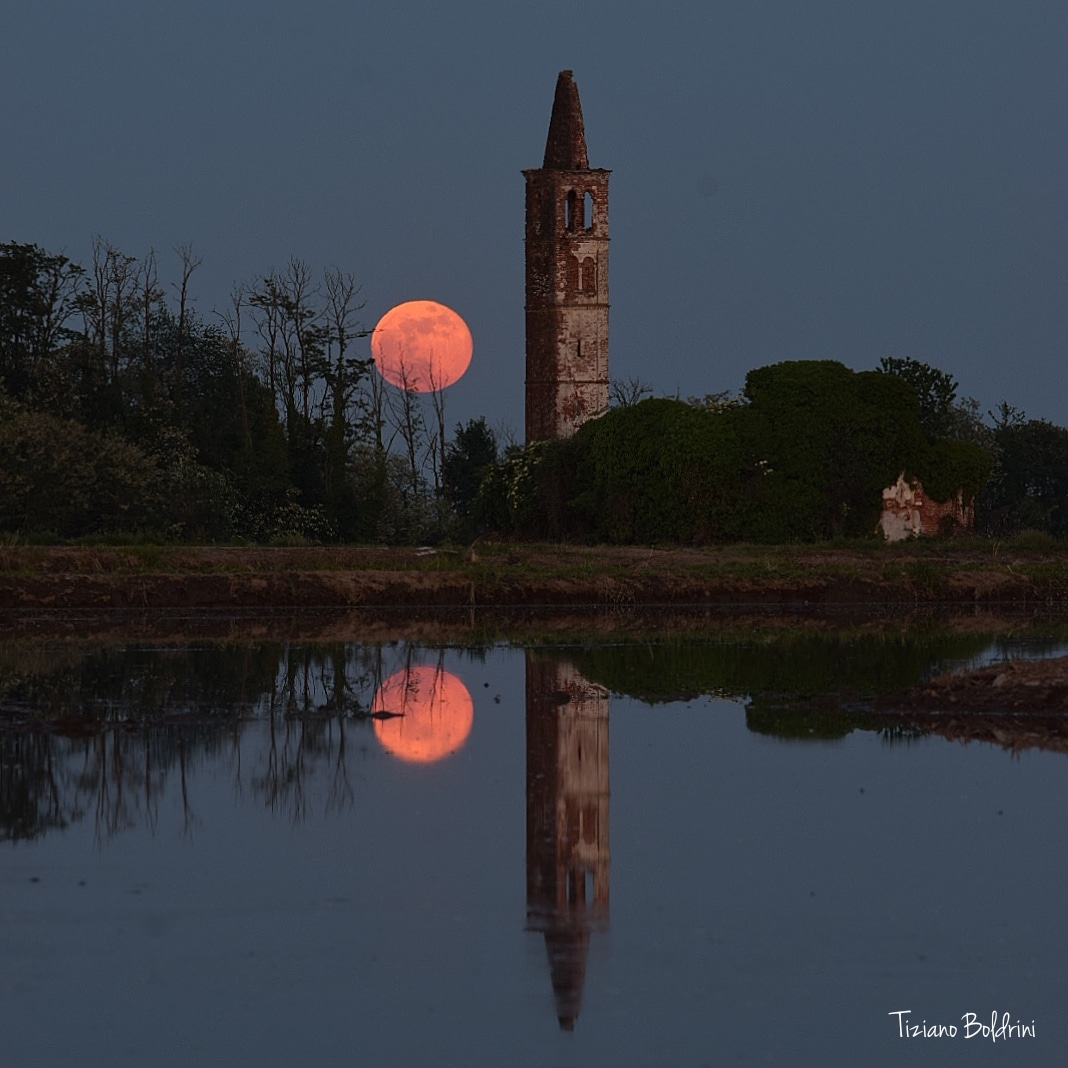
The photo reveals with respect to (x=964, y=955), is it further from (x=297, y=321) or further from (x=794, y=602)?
(x=297, y=321)

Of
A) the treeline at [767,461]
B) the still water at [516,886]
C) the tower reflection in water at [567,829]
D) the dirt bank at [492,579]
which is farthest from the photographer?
the treeline at [767,461]

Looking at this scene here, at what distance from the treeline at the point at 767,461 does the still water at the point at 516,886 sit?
28303 mm

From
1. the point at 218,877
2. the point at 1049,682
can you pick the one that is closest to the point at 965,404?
the point at 1049,682

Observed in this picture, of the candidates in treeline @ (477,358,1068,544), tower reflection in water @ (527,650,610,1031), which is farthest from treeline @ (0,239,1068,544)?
tower reflection in water @ (527,650,610,1031)

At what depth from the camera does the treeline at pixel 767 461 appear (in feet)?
156

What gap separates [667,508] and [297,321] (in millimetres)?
19931

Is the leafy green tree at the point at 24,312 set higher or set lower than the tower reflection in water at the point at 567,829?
higher

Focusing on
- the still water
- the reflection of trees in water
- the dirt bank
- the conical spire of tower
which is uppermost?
the conical spire of tower

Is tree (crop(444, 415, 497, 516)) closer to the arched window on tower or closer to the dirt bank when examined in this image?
the arched window on tower


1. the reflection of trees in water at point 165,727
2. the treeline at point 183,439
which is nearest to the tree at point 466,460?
the treeline at point 183,439

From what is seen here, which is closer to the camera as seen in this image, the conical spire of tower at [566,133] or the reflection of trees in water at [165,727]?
the reflection of trees in water at [165,727]

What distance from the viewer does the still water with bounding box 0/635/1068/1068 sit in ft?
26.9

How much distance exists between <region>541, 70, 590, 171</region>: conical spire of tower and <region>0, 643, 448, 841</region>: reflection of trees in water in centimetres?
4285

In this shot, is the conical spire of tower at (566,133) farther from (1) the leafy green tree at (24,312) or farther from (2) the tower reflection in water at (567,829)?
(2) the tower reflection in water at (567,829)
